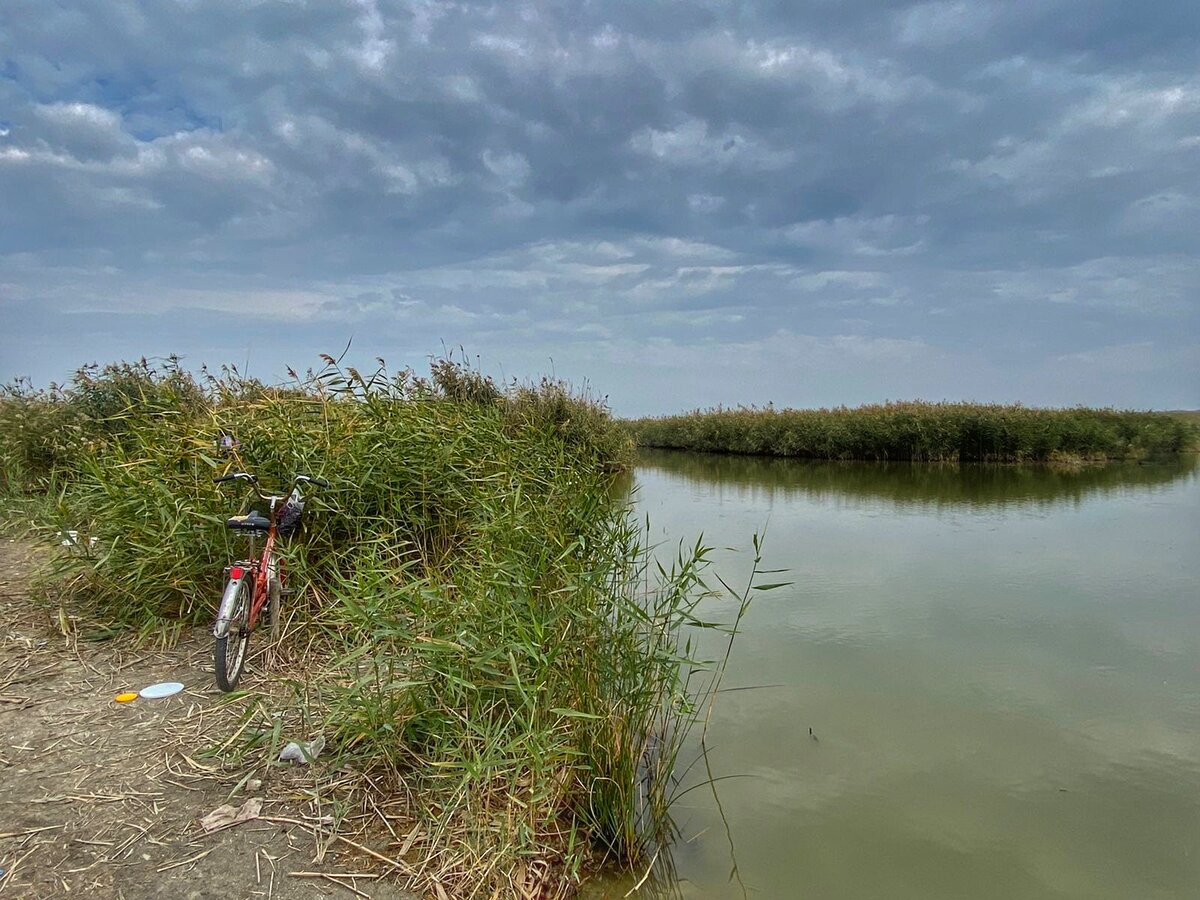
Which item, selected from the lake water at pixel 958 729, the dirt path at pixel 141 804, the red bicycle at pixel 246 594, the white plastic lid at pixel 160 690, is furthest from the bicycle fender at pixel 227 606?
the lake water at pixel 958 729

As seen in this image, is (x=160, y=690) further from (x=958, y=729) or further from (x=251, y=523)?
(x=958, y=729)

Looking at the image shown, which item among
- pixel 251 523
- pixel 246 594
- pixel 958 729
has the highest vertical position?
pixel 251 523

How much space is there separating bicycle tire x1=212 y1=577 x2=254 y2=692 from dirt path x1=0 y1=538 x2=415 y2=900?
0.40 feet

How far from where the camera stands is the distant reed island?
1936 cm

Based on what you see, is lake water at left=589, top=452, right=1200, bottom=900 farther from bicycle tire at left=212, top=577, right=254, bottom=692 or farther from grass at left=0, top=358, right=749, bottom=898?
bicycle tire at left=212, top=577, right=254, bottom=692

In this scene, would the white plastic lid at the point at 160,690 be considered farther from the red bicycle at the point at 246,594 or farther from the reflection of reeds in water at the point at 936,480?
the reflection of reeds in water at the point at 936,480

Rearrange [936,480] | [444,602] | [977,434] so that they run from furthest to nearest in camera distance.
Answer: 1. [977,434]
2. [936,480]
3. [444,602]

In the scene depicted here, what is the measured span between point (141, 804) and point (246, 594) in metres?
0.97

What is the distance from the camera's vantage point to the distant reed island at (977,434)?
1936cm

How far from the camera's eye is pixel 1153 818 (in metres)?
2.89

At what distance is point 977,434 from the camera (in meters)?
19.5

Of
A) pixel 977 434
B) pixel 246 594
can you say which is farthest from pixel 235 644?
pixel 977 434

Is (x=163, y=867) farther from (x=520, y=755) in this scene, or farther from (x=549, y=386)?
(x=549, y=386)

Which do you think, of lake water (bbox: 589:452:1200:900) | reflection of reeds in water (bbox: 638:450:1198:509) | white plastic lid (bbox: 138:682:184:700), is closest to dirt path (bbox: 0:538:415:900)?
white plastic lid (bbox: 138:682:184:700)
